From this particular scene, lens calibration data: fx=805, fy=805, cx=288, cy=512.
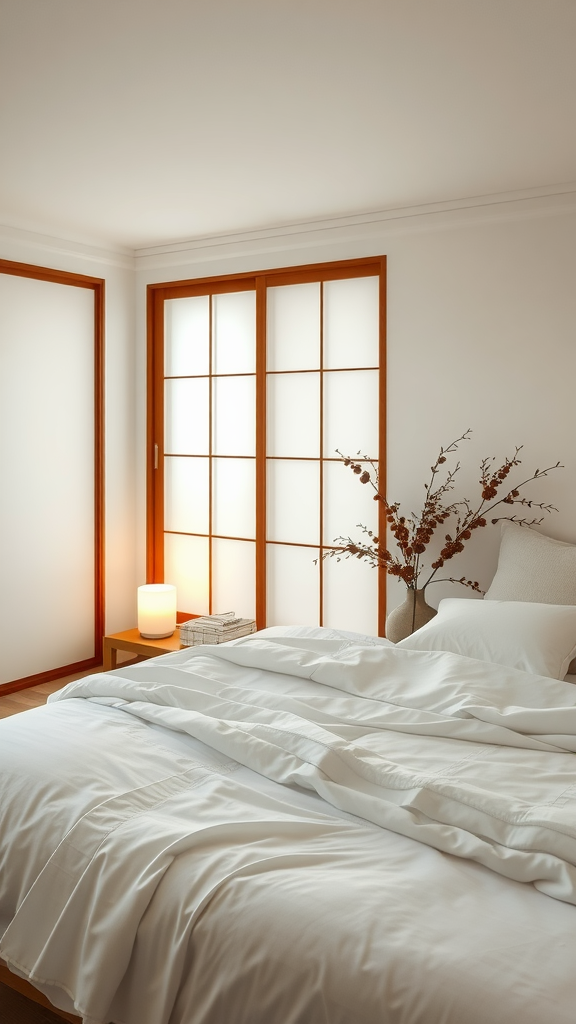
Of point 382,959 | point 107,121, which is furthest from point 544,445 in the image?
point 382,959

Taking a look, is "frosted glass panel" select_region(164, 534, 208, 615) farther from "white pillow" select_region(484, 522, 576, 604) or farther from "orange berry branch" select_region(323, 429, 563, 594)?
"white pillow" select_region(484, 522, 576, 604)

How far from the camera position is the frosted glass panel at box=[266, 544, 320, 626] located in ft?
14.4

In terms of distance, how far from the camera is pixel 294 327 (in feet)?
14.3

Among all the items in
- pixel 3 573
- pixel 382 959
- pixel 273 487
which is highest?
pixel 273 487

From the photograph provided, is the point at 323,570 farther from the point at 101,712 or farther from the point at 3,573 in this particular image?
the point at 101,712

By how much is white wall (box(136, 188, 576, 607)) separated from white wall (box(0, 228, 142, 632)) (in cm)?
113

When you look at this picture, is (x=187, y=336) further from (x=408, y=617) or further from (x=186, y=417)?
(x=408, y=617)

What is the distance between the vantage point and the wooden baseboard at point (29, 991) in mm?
1797

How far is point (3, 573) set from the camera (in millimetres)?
4254

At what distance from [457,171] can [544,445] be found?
47.7 inches

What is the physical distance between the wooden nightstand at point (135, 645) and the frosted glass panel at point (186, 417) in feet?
3.71

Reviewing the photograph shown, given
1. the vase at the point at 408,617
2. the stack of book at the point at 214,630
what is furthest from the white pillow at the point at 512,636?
the stack of book at the point at 214,630

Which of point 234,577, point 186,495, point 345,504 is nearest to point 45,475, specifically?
point 186,495

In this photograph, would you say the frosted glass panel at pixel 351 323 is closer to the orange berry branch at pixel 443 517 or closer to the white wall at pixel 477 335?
the white wall at pixel 477 335
